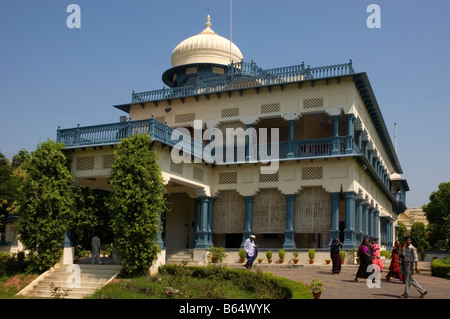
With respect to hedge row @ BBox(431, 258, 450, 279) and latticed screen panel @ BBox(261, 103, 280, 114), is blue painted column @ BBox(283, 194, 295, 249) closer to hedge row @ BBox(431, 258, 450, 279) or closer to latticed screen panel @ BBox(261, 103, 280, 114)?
latticed screen panel @ BBox(261, 103, 280, 114)

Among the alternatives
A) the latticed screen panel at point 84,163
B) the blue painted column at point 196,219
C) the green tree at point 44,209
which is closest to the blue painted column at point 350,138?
the blue painted column at point 196,219

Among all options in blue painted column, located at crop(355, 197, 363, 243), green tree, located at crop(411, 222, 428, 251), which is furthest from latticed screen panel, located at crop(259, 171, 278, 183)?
green tree, located at crop(411, 222, 428, 251)

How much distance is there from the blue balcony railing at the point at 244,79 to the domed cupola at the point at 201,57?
9.26 feet

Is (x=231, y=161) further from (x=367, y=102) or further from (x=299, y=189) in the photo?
(x=367, y=102)

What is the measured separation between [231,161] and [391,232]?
22.5m

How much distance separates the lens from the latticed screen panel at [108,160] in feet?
74.4

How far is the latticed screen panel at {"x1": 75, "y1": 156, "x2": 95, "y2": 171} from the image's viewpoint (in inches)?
910

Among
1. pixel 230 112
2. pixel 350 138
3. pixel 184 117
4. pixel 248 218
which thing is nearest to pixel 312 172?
pixel 350 138

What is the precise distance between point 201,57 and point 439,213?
2917 centimetres

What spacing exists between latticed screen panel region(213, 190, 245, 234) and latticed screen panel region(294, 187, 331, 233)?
9.61 feet

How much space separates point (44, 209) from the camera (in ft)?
71.5
